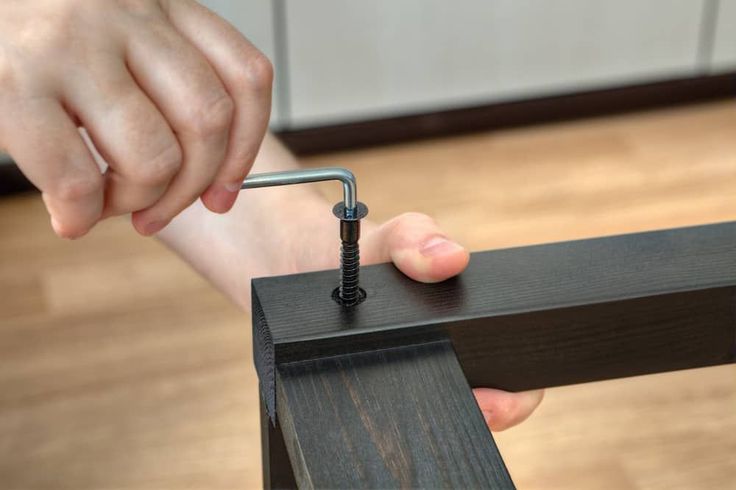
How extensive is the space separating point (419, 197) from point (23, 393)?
0.79 m

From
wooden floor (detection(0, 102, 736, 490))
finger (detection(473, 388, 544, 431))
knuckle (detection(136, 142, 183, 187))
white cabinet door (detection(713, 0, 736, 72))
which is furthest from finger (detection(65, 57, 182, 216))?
white cabinet door (detection(713, 0, 736, 72))

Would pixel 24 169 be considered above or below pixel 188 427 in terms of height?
above

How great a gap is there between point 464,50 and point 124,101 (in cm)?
166

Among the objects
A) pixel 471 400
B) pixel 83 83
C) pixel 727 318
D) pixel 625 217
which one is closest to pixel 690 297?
pixel 727 318

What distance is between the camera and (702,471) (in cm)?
130

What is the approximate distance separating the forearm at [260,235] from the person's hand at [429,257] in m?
0.10

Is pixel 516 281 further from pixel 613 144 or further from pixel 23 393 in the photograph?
pixel 613 144

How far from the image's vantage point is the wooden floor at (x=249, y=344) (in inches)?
53.8

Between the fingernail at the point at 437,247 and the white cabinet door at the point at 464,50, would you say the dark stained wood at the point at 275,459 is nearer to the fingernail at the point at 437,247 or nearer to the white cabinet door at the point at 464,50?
the fingernail at the point at 437,247

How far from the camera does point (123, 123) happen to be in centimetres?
49

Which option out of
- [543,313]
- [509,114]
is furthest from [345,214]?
[509,114]

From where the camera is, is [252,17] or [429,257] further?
[252,17]

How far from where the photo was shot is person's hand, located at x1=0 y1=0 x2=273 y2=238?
1.58 ft

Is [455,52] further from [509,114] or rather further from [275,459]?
[275,459]
